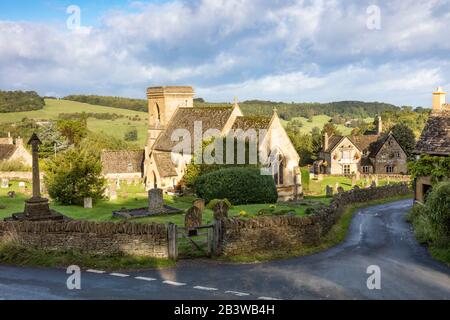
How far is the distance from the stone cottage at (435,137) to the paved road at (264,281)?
837cm

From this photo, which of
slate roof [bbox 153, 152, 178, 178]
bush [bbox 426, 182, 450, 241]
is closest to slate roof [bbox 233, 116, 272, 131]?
slate roof [bbox 153, 152, 178, 178]

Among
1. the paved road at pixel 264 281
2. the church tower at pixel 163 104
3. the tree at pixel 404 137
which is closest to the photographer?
the paved road at pixel 264 281

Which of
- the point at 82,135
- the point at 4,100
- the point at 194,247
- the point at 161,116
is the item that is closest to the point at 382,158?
→ the point at 161,116

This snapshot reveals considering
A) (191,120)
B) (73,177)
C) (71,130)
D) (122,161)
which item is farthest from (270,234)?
(71,130)

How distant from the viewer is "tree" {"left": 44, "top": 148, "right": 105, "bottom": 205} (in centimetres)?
3597

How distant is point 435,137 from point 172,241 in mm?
18434

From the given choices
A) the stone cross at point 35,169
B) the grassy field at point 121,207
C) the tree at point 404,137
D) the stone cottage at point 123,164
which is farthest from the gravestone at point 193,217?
the tree at point 404,137

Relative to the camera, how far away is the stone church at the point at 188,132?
48.8 meters

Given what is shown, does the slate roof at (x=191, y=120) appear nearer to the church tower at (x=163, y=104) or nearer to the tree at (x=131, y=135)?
the church tower at (x=163, y=104)

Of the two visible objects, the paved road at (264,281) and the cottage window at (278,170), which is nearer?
the paved road at (264,281)

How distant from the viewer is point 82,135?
340ft

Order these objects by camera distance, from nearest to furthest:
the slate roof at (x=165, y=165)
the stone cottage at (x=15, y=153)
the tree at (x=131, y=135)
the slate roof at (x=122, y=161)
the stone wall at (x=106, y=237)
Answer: the stone wall at (x=106, y=237) → the slate roof at (x=165, y=165) → the slate roof at (x=122, y=161) → the stone cottage at (x=15, y=153) → the tree at (x=131, y=135)

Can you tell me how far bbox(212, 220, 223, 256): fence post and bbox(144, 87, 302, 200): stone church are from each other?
2676cm

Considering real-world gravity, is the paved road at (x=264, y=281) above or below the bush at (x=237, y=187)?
below
